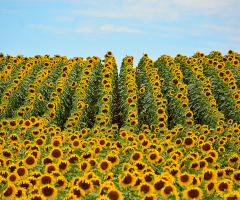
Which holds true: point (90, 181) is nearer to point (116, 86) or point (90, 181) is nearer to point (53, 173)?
point (53, 173)

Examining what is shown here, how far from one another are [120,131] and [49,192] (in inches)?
212

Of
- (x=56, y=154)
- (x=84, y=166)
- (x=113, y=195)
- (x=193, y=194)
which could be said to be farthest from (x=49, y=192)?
(x=193, y=194)

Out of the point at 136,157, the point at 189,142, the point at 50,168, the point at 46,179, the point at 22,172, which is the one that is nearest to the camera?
the point at 46,179

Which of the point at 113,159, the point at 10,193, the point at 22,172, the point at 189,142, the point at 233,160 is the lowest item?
the point at 10,193

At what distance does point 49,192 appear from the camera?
13.2 ft

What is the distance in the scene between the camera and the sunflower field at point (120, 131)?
4.27 meters

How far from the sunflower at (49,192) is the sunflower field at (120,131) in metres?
0.01

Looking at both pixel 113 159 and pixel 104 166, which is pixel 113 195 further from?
pixel 113 159

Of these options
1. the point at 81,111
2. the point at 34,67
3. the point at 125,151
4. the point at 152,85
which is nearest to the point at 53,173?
the point at 125,151

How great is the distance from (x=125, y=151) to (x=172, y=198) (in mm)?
2271

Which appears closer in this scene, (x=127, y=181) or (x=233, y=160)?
(x=127, y=181)

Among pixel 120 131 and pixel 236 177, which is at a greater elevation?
pixel 120 131

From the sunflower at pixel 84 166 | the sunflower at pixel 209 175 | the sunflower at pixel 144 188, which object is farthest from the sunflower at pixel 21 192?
the sunflower at pixel 209 175

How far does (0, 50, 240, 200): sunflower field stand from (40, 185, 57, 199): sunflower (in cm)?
1
